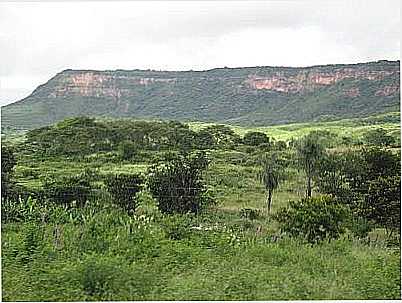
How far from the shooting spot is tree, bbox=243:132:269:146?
4.51 m

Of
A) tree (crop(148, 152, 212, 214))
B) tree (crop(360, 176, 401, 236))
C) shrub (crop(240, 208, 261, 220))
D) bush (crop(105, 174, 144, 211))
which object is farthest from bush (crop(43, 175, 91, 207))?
tree (crop(360, 176, 401, 236))

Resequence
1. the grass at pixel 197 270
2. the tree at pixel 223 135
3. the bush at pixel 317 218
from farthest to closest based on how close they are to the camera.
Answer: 1. the tree at pixel 223 135
2. the bush at pixel 317 218
3. the grass at pixel 197 270

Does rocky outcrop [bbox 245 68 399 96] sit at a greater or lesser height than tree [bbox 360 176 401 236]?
greater

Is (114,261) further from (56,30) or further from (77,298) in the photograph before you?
(56,30)

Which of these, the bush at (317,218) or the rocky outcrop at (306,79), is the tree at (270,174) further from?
the rocky outcrop at (306,79)

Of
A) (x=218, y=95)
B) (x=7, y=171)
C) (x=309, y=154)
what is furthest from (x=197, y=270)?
(x=7, y=171)

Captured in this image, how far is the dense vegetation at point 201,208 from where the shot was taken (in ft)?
14.3

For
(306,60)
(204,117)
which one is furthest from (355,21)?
(204,117)

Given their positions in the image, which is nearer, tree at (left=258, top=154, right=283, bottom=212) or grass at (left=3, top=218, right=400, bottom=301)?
grass at (left=3, top=218, right=400, bottom=301)

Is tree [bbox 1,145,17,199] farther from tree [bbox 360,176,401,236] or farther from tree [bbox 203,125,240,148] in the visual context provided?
tree [bbox 360,176,401,236]

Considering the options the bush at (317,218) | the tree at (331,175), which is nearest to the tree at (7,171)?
the bush at (317,218)

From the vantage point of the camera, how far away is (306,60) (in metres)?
4.48

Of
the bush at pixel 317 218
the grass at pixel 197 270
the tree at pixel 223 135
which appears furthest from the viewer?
the tree at pixel 223 135

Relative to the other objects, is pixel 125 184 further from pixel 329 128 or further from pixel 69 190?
pixel 329 128
